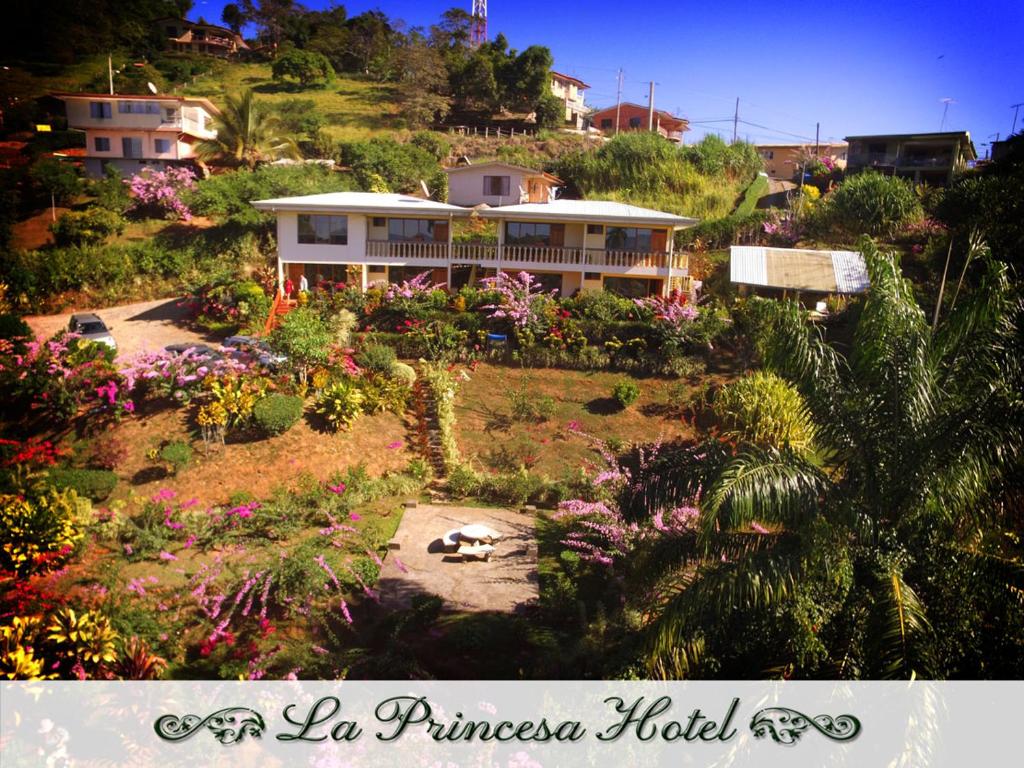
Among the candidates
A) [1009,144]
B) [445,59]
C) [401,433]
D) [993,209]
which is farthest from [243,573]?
[445,59]

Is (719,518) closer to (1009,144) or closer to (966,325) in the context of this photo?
(966,325)

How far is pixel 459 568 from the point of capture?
14102 millimetres

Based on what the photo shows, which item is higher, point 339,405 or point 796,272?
point 796,272

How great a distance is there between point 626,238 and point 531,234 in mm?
4050

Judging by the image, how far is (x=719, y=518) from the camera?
300 inches

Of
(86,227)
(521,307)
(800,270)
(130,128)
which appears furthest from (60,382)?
(130,128)

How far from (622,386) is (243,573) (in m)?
13.0

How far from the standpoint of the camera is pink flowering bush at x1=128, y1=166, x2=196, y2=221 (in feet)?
126

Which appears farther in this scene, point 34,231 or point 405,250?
point 34,231

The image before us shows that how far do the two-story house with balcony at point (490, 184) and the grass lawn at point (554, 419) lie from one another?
1300cm

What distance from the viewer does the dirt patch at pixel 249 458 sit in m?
17.2

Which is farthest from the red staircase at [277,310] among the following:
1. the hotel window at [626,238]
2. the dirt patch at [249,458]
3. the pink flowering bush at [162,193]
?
the pink flowering bush at [162,193]

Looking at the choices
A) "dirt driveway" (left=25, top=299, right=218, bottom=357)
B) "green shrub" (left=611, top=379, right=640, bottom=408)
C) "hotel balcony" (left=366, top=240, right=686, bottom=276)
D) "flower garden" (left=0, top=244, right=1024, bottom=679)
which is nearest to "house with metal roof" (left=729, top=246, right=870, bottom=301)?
"hotel balcony" (left=366, top=240, right=686, bottom=276)

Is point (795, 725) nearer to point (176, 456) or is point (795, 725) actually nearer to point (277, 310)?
point (176, 456)
